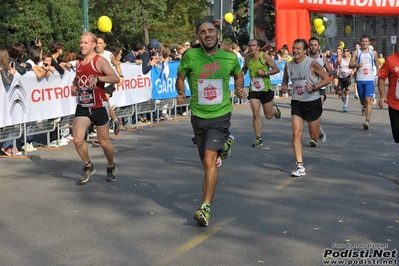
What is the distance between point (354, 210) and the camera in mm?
7977

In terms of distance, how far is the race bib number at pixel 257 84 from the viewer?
1327 cm

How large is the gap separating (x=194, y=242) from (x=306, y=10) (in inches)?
856

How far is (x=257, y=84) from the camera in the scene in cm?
1329

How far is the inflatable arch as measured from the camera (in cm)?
2734

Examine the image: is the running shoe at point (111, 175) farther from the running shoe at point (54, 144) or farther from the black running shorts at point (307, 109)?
the running shoe at point (54, 144)

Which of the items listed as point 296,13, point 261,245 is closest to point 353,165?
point 261,245

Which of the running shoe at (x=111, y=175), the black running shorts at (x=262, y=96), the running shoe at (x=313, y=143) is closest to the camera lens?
the running shoe at (x=111, y=175)

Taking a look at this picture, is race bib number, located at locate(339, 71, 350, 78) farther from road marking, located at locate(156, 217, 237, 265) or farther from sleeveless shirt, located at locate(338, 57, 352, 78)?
road marking, located at locate(156, 217, 237, 265)

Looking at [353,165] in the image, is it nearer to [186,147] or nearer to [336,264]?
[186,147]

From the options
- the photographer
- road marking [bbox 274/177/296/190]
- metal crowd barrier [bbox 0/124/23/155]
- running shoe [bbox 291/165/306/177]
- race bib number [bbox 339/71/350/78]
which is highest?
the photographer

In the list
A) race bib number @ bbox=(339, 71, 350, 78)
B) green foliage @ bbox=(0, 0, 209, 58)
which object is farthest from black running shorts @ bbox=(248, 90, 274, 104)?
green foliage @ bbox=(0, 0, 209, 58)

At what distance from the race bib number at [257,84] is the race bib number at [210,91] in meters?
5.62

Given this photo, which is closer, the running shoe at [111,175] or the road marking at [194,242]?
the road marking at [194,242]

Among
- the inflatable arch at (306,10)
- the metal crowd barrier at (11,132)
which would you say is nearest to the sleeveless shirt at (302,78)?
the metal crowd barrier at (11,132)
